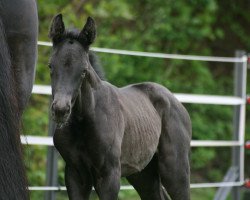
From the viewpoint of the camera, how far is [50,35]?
4477mm

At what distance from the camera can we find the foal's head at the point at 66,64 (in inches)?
165

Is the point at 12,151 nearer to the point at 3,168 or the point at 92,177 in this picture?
the point at 3,168

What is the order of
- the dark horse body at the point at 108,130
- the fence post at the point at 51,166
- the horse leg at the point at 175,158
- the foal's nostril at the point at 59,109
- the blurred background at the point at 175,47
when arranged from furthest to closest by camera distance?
the blurred background at the point at 175,47 → the fence post at the point at 51,166 → the horse leg at the point at 175,158 → the dark horse body at the point at 108,130 → the foal's nostril at the point at 59,109

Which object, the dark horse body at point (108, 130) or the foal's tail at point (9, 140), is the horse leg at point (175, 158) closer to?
the dark horse body at point (108, 130)

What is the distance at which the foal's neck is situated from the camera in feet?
15.1

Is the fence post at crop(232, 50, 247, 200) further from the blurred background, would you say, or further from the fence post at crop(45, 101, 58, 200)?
the fence post at crop(45, 101, 58, 200)

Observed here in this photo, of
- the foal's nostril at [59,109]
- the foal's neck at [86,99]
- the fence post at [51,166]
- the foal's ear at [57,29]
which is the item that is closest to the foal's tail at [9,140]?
the foal's nostril at [59,109]

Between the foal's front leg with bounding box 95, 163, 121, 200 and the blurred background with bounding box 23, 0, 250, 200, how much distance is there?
367 centimetres

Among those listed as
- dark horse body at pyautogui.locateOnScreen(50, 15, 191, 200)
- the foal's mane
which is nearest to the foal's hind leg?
dark horse body at pyautogui.locateOnScreen(50, 15, 191, 200)

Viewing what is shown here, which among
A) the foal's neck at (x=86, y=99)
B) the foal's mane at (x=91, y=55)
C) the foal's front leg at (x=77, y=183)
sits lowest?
the foal's front leg at (x=77, y=183)

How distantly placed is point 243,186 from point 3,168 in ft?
18.4

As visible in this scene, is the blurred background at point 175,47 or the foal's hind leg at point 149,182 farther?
the blurred background at point 175,47

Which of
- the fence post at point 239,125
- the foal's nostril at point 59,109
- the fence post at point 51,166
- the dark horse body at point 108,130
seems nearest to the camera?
the foal's nostril at point 59,109

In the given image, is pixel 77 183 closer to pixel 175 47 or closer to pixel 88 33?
pixel 88 33
